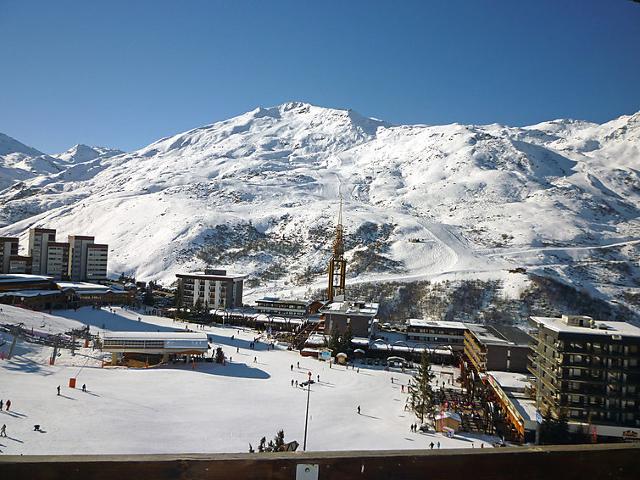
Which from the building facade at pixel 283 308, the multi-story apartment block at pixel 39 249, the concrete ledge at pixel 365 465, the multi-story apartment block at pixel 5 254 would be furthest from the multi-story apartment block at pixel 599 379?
the multi-story apartment block at pixel 39 249

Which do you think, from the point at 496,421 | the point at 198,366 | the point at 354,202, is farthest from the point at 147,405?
the point at 354,202

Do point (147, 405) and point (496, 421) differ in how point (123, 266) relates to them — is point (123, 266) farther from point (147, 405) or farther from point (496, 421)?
point (496, 421)

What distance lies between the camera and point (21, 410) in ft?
53.2

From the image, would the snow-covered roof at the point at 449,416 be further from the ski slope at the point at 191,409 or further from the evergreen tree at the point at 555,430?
the evergreen tree at the point at 555,430

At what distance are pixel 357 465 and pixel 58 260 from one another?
205 ft

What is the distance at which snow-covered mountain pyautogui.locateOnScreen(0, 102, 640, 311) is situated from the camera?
67500mm

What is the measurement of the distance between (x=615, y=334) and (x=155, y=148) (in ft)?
625

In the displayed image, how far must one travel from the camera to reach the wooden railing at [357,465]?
1861 mm

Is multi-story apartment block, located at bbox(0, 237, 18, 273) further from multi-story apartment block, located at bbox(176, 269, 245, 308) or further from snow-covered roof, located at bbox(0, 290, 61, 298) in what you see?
multi-story apartment block, located at bbox(176, 269, 245, 308)

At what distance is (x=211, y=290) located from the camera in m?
50.2

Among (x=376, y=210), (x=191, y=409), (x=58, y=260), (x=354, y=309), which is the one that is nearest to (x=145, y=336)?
(x=191, y=409)

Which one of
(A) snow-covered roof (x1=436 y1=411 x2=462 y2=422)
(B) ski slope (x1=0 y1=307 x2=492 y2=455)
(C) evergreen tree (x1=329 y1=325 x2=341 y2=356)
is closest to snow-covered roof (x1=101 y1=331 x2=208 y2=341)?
(B) ski slope (x1=0 y1=307 x2=492 y2=455)

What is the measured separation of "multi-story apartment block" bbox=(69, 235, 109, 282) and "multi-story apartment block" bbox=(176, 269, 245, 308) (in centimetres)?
1252

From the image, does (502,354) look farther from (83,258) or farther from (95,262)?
(83,258)
